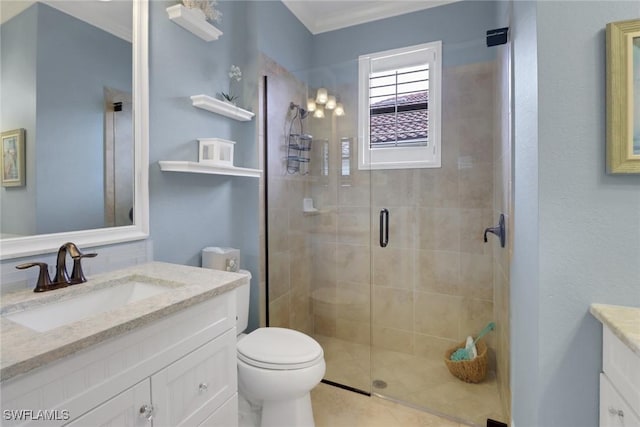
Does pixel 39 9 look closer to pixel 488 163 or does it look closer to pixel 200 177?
pixel 200 177

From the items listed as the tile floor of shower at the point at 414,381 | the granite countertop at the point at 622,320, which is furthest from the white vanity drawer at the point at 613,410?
the tile floor of shower at the point at 414,381

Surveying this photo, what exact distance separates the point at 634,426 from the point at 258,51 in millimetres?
2458

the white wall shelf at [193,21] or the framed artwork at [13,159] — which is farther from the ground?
the white wall shelf at [193,21]

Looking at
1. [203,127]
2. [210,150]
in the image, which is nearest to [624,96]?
[210,150]

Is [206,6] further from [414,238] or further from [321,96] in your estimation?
[414,238]

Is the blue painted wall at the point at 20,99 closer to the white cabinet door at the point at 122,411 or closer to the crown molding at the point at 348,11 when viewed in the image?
the white cabinet door at the point at 122,411

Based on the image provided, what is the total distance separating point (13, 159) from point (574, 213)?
1936mm

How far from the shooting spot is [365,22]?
2.50 meters

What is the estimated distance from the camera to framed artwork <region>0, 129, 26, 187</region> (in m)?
1.03

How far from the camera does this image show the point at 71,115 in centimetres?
120

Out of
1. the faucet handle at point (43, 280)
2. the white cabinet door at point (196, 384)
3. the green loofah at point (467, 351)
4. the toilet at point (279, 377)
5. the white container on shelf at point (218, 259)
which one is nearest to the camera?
the white cabinet door at point (196, 384)

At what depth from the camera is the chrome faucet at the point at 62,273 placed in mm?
1026

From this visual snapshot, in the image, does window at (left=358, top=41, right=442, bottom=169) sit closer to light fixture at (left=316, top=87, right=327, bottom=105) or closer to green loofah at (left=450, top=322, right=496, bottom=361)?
light fixture at (left=316, top=87, right=327, bottom=105)

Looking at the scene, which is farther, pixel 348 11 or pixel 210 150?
pixel 348 11
